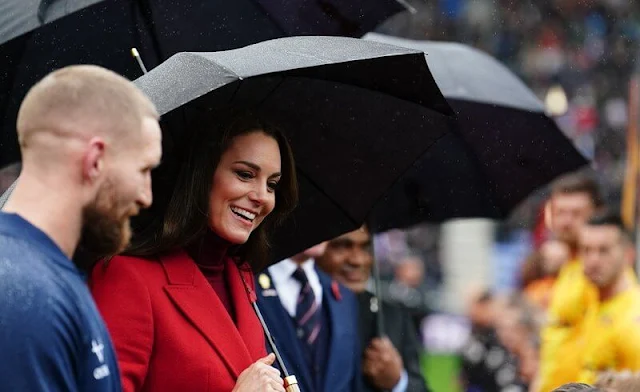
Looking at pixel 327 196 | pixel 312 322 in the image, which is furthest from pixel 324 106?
pixel 312 322

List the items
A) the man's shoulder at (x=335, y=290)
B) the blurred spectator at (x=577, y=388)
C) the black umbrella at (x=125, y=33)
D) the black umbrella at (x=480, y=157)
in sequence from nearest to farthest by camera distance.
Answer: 1. the blurred spectator at (x=577, y=388)
2. the black umbrella at (x=125, y=33)
3. the man's shoulder at (x=335, y=290)
4. the black umbrella at (x=480, y=157)

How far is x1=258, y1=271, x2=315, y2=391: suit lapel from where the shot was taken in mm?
5215

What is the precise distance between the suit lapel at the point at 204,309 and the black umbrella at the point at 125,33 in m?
1.29

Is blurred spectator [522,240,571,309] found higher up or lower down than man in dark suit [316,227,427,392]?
lower down

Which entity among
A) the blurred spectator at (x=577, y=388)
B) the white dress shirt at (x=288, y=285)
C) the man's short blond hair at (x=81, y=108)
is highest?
the man's short blond hair at (x=81, y=108)

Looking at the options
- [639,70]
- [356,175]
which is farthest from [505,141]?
[639,70]

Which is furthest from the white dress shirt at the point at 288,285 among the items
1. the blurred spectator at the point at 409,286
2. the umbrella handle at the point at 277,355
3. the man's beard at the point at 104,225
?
the blurred spectator at the point at 409,286

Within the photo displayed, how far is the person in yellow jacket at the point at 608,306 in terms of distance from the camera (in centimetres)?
690

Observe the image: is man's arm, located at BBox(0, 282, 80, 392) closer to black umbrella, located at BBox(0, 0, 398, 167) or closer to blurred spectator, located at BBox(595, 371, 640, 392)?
blurred spectator, located at BBox(595, 371, 640, 392)

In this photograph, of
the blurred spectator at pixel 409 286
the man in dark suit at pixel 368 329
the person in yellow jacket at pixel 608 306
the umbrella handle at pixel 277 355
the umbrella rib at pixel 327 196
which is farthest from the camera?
the blurred spectator at pixel 409 286

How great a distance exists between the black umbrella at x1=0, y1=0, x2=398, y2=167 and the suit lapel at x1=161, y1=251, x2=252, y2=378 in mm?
1286

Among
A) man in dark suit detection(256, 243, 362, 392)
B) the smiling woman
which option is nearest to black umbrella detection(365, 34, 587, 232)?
man in dark suit detection(256, 243, 362, 392)

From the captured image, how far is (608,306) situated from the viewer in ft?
23.6

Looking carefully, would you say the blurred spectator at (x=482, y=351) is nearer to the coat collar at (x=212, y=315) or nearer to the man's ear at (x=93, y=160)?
the coat collar at (x=212, y=315)
